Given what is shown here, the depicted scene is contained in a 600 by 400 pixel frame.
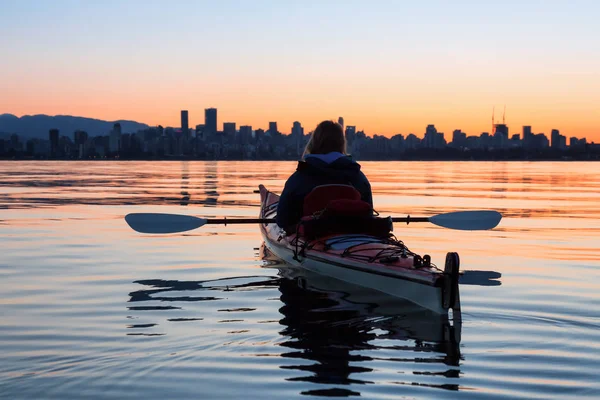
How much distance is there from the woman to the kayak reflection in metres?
1.39

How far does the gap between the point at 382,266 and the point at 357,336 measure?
5.58 ft

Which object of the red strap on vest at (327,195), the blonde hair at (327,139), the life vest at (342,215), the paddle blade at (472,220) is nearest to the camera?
the life vest at (342,215)

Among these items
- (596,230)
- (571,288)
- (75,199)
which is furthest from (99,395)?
(75,199)

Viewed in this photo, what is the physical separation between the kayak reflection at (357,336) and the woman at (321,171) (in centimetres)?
139

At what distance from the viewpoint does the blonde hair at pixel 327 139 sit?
11.4 meters

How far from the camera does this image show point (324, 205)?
11.0 metres

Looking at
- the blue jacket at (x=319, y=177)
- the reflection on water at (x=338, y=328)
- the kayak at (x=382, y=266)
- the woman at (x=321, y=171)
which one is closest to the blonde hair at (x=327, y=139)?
the woman at (x=321, y=171)

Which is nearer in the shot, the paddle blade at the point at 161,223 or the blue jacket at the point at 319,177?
the blue jacket at the point at 319,177

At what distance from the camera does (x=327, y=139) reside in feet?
37.4

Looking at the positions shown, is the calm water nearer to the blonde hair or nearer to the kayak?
the kayak

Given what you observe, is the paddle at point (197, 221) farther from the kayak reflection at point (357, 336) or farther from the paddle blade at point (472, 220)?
the kayak reflection at point (357, 336)

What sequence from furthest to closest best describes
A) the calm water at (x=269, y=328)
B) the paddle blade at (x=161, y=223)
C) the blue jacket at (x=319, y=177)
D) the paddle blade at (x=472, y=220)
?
1. the paddle blade at (x=161, y=223)
2. the paddle blade at (x=472, y=220)
3. the blue jacket at (x=319, y=177)
4. the calm water at (x=269, y=328)

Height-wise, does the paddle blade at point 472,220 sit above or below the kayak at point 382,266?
above

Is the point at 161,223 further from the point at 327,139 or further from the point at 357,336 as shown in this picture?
the point at 357,336
